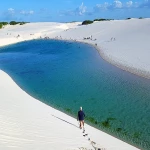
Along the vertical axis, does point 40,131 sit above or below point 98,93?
below

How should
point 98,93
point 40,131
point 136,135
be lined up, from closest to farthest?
point 40,131 → point 136,135 → point 98,93

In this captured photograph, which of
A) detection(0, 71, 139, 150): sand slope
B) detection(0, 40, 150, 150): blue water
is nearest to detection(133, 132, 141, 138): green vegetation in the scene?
detection(0, 40, 150, 150): blue water

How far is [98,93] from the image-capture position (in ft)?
71.2

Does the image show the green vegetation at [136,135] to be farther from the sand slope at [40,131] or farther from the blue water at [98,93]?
the sand slope at [40,131]

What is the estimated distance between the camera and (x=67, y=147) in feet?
34.6

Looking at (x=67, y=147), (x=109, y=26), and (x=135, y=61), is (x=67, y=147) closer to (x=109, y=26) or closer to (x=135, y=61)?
(x=135, y=61)

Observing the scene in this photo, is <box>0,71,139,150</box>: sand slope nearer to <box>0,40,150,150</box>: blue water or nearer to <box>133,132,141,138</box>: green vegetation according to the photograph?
<box>133,132,141,138</box>: green vegetation

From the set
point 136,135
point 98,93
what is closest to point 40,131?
point 136,135

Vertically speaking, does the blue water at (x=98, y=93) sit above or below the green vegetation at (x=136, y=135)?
above

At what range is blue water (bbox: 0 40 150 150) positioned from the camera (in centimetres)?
1548

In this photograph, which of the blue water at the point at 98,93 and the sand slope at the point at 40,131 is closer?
the sand slope at the point at 40,131

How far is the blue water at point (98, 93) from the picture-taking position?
1548 centimetres

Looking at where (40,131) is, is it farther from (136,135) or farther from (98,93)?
(98,93)

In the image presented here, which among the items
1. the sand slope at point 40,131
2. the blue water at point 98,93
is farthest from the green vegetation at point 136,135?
the sand slope at point 40,131
